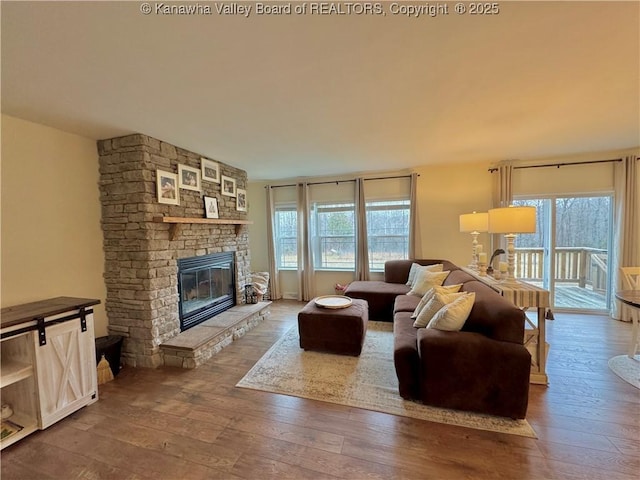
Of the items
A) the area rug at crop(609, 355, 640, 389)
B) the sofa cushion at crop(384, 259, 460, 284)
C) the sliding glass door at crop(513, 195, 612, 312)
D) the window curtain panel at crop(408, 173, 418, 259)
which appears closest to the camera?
the area rug at crop(609, 355, 640, 389)

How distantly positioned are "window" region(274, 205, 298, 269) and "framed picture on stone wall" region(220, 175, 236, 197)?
4.48ft

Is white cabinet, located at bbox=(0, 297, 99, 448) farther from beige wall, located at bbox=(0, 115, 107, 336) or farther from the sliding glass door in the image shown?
the sliding glass door

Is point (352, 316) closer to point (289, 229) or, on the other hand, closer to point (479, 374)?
point (479, 374)

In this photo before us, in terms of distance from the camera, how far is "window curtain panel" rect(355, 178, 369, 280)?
16.0ft

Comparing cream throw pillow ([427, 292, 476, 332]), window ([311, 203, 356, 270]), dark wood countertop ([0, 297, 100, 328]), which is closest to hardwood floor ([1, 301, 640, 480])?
cream throw pillow ([427, 292, 476, 332])

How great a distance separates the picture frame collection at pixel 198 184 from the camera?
9.73 ft

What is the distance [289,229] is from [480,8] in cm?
465

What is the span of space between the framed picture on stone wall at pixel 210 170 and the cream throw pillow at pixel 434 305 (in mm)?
3272

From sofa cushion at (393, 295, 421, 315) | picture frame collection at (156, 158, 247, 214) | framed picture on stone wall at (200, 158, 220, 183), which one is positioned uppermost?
framed picture on stone wall at (200, 158, 220, 183)

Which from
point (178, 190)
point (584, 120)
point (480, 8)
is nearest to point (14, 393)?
point (178, 190)

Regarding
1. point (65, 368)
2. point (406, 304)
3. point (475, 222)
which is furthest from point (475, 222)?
point (65, 368)

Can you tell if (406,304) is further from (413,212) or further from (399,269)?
(413,212)

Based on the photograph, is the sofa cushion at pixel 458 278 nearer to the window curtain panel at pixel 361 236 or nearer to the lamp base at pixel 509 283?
the lamp base at pixel 509 283

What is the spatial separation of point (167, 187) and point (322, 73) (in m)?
2.25
